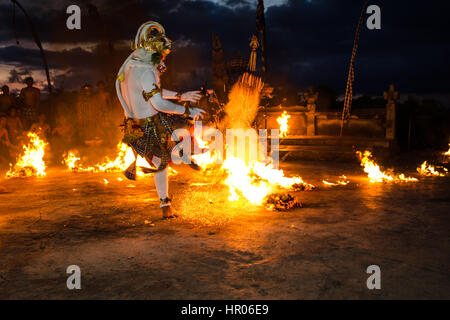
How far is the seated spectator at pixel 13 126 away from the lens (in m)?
12.1

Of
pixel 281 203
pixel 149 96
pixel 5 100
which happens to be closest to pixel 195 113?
pixel 149 96

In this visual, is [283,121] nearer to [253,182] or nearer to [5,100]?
[253,182]

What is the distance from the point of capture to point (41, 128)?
1270 cm

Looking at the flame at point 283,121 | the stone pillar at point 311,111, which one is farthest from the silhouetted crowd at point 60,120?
the stone pillar at point 311,111

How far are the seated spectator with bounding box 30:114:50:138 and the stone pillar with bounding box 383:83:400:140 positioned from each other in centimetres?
1241

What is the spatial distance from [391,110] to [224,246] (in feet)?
39.1

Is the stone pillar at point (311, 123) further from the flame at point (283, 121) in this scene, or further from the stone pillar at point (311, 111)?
the flame at point (283, 121)

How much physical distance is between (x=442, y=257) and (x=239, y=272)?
186cm

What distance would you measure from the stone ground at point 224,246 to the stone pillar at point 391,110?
7542mm

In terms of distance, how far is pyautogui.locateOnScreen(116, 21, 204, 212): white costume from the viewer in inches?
175

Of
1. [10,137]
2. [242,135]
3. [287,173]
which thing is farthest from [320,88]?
[10,137]

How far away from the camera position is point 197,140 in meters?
4.95
